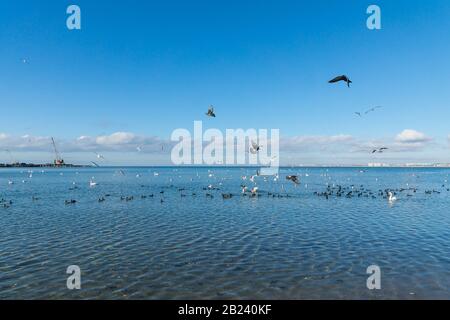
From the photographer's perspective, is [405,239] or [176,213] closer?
[405,239]

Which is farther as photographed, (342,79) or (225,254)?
(225,254)

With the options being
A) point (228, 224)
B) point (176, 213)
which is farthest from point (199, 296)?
point (176, 213)

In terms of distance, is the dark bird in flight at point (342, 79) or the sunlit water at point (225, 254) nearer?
the sunlit water at point (225, 254)

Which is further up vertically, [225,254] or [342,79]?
[342,79]

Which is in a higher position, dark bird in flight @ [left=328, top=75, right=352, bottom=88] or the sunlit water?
dark bird in flight @ [left=328, top=75, right=352, bottom=88]

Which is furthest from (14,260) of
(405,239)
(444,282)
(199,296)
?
(405,239)

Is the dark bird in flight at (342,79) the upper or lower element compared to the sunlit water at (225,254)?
upper

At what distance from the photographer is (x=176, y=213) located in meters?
37.0

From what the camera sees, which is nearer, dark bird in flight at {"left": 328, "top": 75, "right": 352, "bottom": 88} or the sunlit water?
the sunlit water
